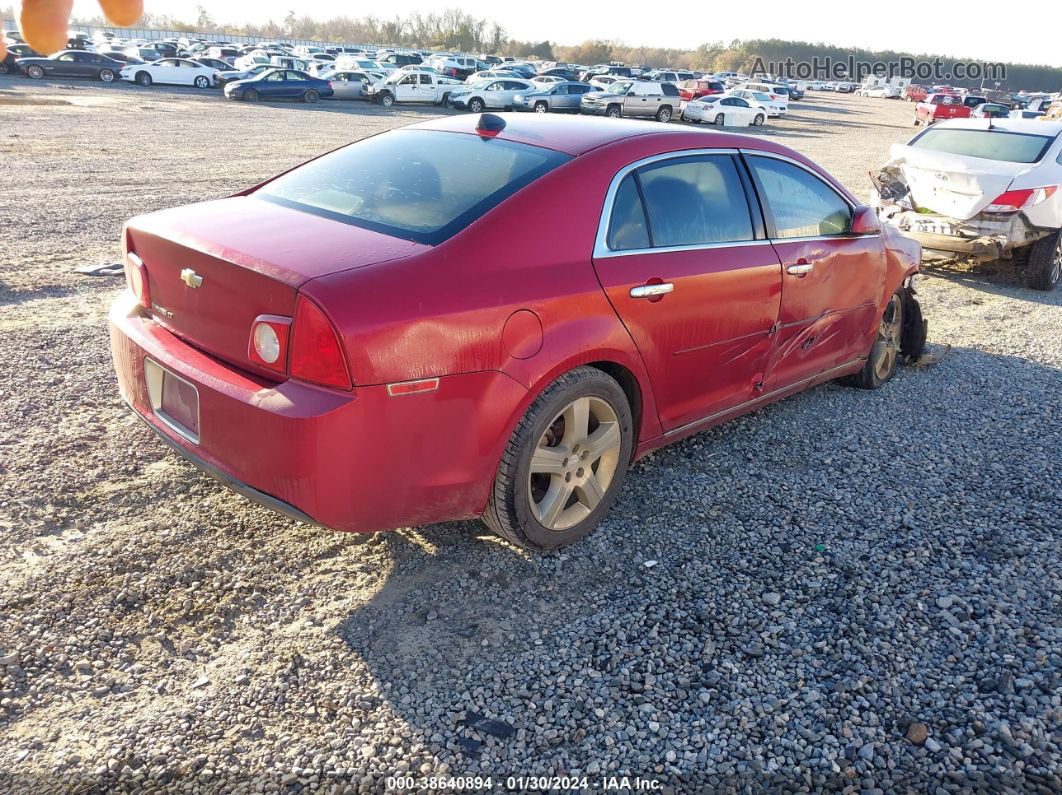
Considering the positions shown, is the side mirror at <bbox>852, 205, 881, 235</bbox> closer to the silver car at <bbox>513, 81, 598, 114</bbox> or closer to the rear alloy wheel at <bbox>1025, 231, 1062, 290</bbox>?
the rear alloy wheel at <bbox>1025, 231, 1062, 290</bbox>

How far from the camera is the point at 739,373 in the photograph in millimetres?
4270

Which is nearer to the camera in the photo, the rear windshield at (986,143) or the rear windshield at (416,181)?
the rear windshield at (416,181)

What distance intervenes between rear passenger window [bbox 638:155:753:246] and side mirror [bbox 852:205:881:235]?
3.40 ft

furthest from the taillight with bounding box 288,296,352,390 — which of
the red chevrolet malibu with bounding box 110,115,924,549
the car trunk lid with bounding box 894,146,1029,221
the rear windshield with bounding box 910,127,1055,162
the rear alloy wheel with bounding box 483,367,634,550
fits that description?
the rear windshield with bounding box 910,127,1055,162

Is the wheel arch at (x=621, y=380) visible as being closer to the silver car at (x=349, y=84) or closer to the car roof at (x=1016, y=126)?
the car roof at (x=1016, y=126)

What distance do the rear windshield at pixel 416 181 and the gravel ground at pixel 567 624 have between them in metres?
1.34

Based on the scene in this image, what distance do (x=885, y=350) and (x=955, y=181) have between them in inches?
158

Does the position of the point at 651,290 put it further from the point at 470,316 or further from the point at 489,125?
the point at 489,125

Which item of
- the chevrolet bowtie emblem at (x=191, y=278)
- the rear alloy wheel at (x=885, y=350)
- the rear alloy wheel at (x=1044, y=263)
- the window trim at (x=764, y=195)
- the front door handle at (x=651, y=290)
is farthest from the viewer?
the rear alloy wheel at (x=1044, y=263)

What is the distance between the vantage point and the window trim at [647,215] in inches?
137

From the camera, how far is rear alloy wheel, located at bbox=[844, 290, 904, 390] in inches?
222

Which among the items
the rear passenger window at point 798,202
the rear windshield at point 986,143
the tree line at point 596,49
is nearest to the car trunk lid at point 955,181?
the rear windshield at point 986,143

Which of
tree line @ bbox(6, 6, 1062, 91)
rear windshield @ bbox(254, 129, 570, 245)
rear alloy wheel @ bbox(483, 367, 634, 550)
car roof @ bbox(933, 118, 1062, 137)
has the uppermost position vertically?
tree line @ bbox(6, 6, 1062, 91)

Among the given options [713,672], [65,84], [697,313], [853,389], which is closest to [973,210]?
[853,389]
